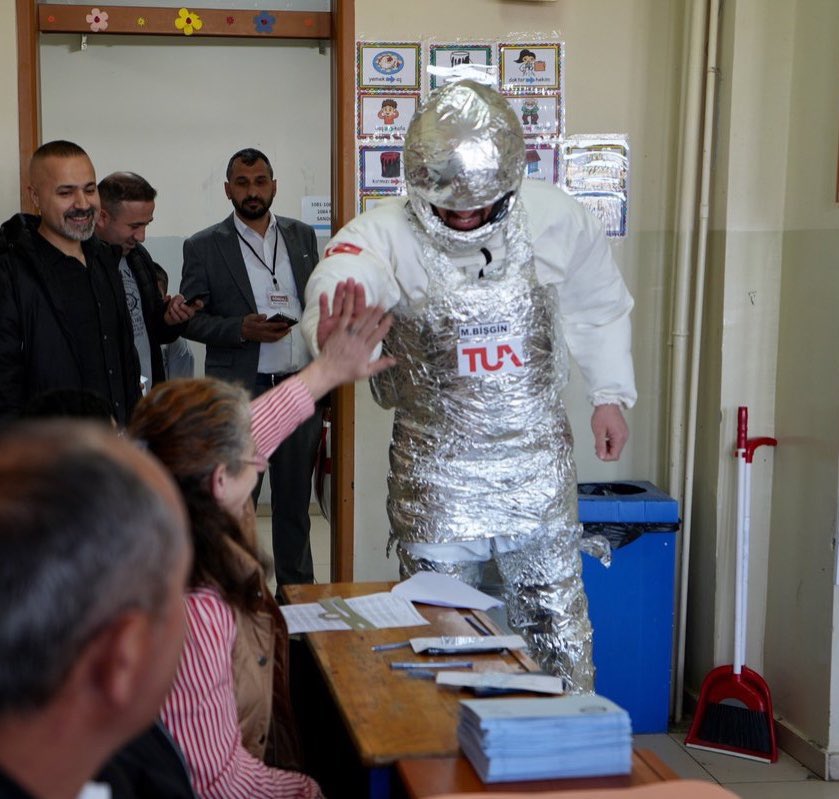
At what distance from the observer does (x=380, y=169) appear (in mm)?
3387

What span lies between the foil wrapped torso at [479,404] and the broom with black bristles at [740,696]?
81 centimetres

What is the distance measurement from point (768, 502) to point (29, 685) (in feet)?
9.50

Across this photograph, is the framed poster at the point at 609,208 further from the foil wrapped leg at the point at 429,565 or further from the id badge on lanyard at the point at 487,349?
the foil wrapped leg at the point at 429,565

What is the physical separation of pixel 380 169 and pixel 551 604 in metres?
1.45

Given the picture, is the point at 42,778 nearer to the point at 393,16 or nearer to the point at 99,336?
the point at 99,336

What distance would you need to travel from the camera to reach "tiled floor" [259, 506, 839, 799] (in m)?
2.93

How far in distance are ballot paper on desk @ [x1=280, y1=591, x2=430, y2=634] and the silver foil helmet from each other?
2.47 feet

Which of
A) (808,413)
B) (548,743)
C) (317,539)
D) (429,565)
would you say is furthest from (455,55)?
(548,743)

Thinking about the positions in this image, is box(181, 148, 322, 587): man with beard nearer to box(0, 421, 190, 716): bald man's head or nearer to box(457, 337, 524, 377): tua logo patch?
box(457, 337, 524, 377): tua logo patch

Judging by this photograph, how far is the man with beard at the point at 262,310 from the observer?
12.3 feet

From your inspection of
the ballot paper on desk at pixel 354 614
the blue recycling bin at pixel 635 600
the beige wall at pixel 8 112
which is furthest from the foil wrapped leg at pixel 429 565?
the beige wall at pixel 8 112

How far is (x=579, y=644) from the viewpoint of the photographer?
2.58 metres

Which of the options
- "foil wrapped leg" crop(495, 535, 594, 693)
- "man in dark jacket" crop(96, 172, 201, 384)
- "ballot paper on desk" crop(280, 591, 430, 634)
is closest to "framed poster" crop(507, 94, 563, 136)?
"man in dark jacket" crop(96, 172, 201, 384)

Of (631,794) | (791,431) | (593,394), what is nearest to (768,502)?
(791,431)
